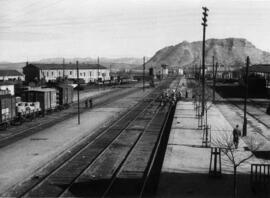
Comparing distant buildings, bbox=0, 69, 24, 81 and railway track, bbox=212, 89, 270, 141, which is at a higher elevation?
distant buildings, bbox=0, 69, 24, 81

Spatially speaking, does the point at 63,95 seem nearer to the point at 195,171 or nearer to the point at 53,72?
the point at 195,171

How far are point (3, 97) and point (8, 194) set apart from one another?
16864 mm

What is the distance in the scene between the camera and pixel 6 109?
3209 cm

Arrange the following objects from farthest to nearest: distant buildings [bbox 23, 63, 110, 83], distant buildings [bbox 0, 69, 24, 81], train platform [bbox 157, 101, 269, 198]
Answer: distant buildings [bbox 23, 63, 110, 83]
distant buildings [bbox 0, 69, 24, 81]
train platform [bbox 157, 101, 269, 198]

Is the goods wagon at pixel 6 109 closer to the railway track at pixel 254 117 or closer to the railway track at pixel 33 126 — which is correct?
the railway track at pixel 33 126

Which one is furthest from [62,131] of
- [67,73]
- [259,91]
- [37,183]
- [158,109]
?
[67,73]

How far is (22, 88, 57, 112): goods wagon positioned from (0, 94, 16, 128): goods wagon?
530 centimetres

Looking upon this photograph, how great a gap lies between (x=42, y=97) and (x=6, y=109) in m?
8.00

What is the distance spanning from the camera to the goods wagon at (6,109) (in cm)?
3127

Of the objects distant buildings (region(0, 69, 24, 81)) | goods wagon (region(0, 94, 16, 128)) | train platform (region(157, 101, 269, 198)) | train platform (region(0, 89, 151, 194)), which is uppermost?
distant buildings (region(0, 69, 24, 81))

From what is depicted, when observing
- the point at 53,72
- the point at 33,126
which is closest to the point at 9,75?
the point at 53,72

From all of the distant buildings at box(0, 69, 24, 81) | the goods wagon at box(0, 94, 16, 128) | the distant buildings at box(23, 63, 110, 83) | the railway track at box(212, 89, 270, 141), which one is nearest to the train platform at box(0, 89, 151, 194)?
the goods wagon at box(0, 94, 16, 128)

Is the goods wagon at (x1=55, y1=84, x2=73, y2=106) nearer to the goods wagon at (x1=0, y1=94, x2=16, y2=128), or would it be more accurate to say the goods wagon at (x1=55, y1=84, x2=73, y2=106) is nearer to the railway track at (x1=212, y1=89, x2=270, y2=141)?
the goods wagon at (x1=0, y1=94, x2=16, y2=128)

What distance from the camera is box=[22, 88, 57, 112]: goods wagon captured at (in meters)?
39.2
